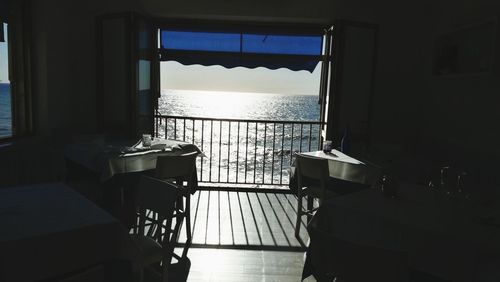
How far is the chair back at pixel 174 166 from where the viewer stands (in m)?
3.20

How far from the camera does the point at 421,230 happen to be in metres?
1.79

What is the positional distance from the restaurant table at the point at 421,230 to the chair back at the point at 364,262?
0.03 metres

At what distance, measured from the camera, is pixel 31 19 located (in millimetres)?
4090

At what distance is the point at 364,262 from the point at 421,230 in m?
0.49

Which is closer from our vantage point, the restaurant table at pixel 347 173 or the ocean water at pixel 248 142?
the restaurant table at pixel 347 173

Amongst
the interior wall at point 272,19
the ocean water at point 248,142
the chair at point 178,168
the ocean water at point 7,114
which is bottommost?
the ocean water at point 248,142

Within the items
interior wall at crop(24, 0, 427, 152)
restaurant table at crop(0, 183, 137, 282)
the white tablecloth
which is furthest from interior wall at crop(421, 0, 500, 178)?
restaurant table at crop(0, 183, 137, 282)

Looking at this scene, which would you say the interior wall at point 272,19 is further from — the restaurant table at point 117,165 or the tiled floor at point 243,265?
the tiled floor at point 243,265

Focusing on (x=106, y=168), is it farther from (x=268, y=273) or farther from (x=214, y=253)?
(x=268, y=273)

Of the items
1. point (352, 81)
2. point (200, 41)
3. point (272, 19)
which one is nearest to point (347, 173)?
point (352, 81)

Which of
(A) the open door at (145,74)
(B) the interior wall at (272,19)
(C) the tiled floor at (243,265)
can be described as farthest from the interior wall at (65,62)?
(C) the tiled floor at (243,265)

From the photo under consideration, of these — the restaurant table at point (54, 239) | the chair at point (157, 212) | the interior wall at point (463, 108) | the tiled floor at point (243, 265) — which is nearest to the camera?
the restaurant table at point (54, 239)

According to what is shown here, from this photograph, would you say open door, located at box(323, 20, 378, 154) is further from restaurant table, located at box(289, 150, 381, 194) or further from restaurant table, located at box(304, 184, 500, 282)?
restaurant table, located at box(304, 184, 500, 282)

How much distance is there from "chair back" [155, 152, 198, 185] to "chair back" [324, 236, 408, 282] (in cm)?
192
